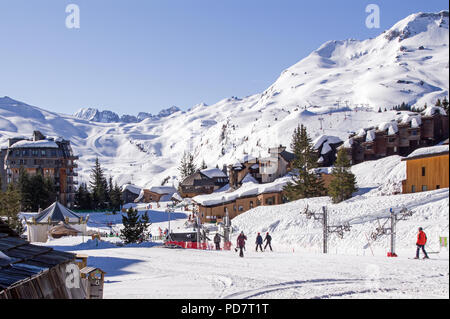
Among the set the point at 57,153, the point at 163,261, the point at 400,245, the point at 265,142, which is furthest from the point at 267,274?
the point at 265,142

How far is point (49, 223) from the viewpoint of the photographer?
49.6 metres

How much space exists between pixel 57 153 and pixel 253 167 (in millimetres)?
35808

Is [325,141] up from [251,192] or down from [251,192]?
up

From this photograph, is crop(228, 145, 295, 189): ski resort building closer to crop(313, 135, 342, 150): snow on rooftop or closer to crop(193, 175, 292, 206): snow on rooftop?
crop(313, 135, 342, 150): snow on rooftop

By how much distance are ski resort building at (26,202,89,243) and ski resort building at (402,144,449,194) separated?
47.3 meters

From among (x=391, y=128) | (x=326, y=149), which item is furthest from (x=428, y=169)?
(x=326, y=149)

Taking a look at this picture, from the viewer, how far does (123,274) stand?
19.1 metres

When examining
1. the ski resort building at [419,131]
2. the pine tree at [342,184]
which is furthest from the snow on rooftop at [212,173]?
the ski resort building at [419,131]

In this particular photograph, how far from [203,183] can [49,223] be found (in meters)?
40.5

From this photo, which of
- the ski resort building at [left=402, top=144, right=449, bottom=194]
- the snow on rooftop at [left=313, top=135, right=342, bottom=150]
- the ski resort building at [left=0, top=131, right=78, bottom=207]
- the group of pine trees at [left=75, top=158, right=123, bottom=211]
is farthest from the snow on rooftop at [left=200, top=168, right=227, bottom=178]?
the ski resort building at [left=402, top=144, right=449, bottom=194]

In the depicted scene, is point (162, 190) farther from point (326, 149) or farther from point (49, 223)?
point (49, 223)

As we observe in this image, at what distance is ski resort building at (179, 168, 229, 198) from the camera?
87188 mm
